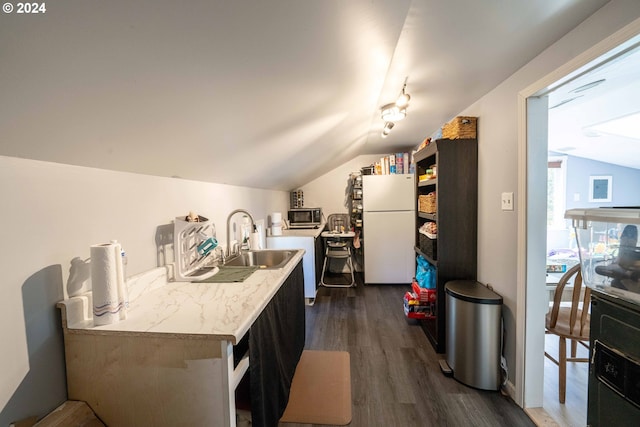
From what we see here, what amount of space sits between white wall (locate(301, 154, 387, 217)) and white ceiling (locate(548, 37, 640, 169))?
2.48 m

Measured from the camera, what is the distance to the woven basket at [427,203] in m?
2.35

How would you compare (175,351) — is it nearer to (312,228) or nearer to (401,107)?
(401,107)

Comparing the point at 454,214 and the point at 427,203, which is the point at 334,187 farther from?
the point at 454,214

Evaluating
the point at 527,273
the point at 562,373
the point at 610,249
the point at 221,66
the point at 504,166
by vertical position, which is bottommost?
the point at 562,373

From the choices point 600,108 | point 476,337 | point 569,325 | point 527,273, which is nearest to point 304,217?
point 476,337

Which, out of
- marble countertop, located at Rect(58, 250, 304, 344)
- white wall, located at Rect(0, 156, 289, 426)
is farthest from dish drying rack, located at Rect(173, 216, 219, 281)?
white wall, located at Rect(0, 156, 289, 426)

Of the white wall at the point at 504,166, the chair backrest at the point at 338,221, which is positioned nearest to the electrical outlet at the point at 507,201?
the white wall at the point at 504,166

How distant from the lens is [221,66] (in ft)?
2.84

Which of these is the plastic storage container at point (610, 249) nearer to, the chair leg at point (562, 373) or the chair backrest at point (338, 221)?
the chair leg at point (562, 373)

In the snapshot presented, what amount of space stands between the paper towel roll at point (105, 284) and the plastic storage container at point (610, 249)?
192 centimetres

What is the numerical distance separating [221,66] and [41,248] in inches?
34.2

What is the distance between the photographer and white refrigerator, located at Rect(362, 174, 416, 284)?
3789 mm

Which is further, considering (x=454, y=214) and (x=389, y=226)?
(x=389, y=226)

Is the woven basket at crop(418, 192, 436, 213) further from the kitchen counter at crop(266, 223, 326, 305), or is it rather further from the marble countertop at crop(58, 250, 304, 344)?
the marble countertop at crop(58, 250, 304, 344)
